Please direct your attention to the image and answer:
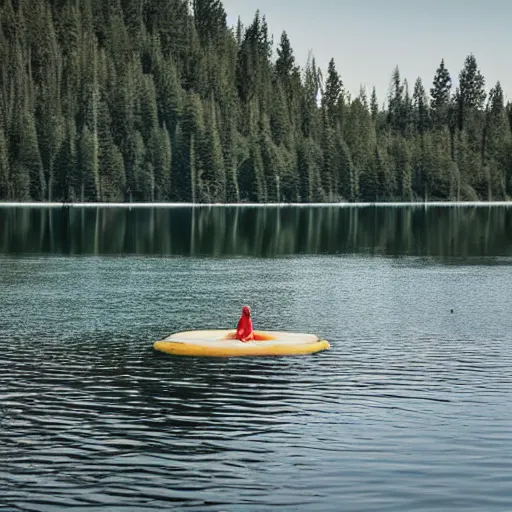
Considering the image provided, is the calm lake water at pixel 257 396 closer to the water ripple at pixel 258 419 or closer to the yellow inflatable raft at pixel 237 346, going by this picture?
the water ripple at pixel 258 419

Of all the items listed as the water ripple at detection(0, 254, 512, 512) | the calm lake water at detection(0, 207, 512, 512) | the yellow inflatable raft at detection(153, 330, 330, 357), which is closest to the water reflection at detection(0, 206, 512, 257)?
the calm lake water at detection(0, 207, 512, 512)

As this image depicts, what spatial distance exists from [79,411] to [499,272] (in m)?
53.9

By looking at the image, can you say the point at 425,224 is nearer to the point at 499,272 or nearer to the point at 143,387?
the point at 499,272

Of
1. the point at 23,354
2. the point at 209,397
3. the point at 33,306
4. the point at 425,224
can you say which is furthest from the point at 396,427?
the point at 425,224

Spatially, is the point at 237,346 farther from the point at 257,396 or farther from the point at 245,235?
the point at 245,235

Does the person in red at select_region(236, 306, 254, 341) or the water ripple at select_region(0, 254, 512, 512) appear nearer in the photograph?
the water ripple at select_region(0, 254, 512, 512)

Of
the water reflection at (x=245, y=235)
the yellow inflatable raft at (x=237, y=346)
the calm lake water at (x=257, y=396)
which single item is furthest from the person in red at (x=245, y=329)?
the water reflection at (x=245, y=235)

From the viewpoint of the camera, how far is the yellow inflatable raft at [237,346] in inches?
1571

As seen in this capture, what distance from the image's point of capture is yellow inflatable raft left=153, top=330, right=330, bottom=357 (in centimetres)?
3990

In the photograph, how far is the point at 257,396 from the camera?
3291 centimetres

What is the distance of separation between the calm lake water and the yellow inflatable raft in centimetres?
68

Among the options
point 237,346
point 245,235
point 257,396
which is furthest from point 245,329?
point 245,235

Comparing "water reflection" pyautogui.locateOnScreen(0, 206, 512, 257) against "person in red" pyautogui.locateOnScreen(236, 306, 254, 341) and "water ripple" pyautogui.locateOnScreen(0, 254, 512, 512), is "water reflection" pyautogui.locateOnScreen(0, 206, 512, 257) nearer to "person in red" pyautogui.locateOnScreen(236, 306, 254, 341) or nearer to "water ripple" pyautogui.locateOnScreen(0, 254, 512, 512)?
"water ripple" pyautogui.locateOnScreen(0, 254, 512, 512)

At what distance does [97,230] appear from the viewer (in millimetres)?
129375
